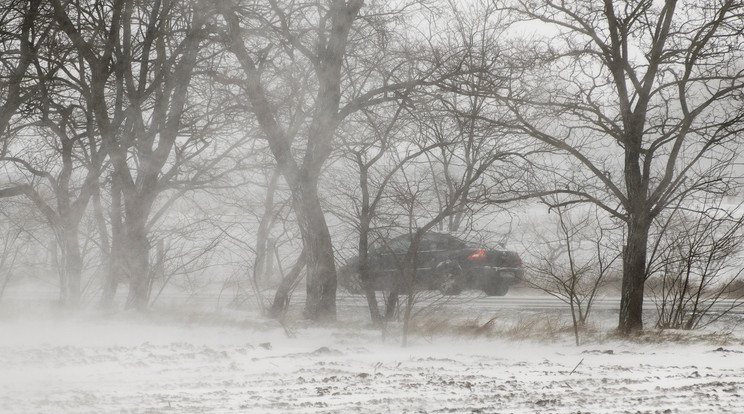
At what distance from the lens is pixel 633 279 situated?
8086 millimetres

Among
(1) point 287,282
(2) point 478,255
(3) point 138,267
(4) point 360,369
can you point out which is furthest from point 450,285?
(3) point 138,267

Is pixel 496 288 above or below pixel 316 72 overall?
below

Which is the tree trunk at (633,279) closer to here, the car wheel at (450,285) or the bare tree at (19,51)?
the car wheel at (450,285)

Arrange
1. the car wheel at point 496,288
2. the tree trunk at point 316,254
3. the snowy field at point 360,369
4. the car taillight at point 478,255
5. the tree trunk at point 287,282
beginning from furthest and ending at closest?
the car wheel at point 496,288
the car taillight at point 478,255
the tree trunk at point 287,282
the tree trunk at point 316,254
the snowy field at point 360,369

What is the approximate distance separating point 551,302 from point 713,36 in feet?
18.3

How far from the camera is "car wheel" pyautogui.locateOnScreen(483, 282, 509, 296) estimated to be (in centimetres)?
1284

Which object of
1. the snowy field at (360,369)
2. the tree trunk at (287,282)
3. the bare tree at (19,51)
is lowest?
the snowy field at (360,369)

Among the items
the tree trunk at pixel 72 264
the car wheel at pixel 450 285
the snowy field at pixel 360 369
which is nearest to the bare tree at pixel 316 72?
the snowy field at pixel 360 369

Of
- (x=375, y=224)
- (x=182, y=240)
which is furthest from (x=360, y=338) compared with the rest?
(x=182, y=240)

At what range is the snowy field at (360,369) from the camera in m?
3.79

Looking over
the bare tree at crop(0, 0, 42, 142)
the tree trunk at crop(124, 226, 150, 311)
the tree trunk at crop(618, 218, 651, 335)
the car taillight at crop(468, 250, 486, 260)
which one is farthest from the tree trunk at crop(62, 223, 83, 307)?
the tree trunk at crop(618, 218, 651, 335)

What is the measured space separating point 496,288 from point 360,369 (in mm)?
8055

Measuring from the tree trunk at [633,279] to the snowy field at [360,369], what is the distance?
1.18ft

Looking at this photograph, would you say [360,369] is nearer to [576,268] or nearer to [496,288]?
[576,268]
